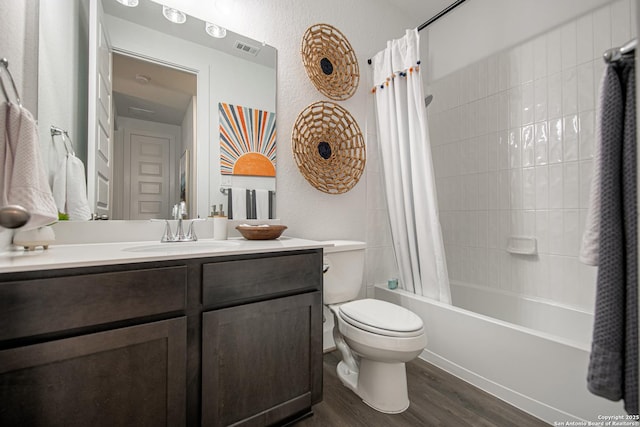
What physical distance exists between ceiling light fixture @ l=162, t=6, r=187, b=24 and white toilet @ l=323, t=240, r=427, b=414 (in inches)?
58.9

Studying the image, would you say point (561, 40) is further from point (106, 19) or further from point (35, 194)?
point (35, 194)

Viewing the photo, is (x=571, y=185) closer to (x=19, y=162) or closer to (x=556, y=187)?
(x=556, y=187)

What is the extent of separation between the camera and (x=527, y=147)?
1.99m

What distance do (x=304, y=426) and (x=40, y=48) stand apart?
1933 mm

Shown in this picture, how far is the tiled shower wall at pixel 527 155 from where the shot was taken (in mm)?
1720

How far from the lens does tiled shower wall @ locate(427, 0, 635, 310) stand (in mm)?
1720

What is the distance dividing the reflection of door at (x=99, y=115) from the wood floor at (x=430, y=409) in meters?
1.42

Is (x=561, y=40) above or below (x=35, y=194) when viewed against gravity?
above

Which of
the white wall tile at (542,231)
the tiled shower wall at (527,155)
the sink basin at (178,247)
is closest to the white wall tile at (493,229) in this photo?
the tiled shower wall at (527,155)

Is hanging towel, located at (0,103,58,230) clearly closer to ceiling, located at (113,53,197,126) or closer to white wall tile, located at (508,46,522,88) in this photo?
ceiling, located at (113,53,197,126)

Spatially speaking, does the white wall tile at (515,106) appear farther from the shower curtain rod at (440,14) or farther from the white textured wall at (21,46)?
the white textured wall at (21,46)

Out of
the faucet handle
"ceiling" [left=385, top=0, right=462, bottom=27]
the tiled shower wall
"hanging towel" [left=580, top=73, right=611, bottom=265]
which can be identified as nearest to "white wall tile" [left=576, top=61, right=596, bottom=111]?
the tiled shower wall

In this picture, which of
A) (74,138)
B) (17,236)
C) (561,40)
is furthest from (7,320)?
(561,40)

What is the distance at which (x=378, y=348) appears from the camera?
1344mm
